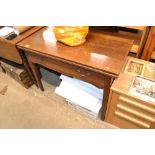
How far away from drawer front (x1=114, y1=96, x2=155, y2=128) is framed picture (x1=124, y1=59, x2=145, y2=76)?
0.22 m

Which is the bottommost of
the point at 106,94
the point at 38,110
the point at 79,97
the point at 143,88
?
the point at 38,110

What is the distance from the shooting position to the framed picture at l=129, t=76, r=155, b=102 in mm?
1021

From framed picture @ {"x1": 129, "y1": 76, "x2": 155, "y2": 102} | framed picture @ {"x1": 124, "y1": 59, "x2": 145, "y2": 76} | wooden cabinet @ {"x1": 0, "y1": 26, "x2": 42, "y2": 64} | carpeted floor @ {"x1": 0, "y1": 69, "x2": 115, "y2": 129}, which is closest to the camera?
framed picture @ {"x1": 129, "y1": 76, "x2": 155, "y2": 102}

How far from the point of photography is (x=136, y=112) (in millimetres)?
1148

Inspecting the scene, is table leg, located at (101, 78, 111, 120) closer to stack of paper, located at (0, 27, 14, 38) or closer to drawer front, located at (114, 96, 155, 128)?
drawer front, located at (114, 96, 155, 128)

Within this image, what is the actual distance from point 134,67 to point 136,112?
354 mm

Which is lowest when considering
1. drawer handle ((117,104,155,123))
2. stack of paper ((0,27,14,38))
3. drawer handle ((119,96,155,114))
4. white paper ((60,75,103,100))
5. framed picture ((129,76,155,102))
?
white paper ((60,75,103,100))

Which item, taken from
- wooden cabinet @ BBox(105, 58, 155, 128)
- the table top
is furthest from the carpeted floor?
the table top

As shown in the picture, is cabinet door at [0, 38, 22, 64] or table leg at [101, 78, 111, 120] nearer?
table leg at [101, 78, 111, 120]

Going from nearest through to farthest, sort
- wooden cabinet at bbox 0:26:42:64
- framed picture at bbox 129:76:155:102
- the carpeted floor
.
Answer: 1. framed picture at bbox 129:76:155:102
2. wooden cabinet at bbox 0:26:42:64
3. the carpeted floor

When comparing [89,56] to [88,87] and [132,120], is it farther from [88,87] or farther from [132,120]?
[132,120]

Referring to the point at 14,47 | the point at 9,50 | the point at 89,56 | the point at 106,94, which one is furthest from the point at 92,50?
the point at 9,50
